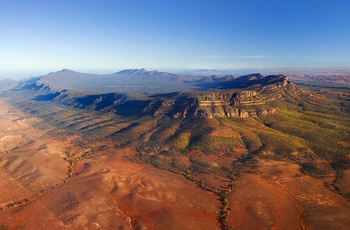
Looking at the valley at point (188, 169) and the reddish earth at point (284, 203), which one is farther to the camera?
Result: the valley at point (188, 169)

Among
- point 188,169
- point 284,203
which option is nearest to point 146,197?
point 188,169

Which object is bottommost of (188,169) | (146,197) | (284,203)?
(284,203)

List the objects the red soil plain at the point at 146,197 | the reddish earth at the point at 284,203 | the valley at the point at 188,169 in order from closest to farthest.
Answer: the reddish earth at the point at 284,203, the red soil plain at the point at 146,197, the valley at the point at 188,169

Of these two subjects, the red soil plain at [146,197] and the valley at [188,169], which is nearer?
the red soil plain at [146,197]

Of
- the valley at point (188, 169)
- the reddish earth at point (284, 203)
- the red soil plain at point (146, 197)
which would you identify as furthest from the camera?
the valley at point (188, 169)

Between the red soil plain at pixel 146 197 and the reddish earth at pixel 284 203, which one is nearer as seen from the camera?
the reddish earth at pixel 284 203

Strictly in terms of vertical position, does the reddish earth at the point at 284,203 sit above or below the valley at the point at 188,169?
below

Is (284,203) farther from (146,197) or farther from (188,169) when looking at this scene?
(146,197)

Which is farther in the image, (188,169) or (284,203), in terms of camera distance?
(188,169)
